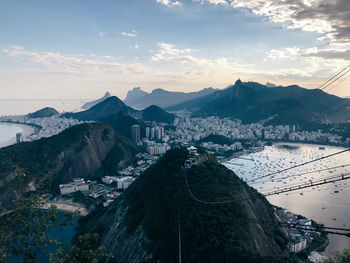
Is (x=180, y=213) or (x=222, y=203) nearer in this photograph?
(x=180, y=213)

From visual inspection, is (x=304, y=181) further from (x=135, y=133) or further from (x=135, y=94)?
(x=135, y=94)

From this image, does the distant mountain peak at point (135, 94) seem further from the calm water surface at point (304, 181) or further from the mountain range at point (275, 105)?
the calm water surface at point (304, 181)

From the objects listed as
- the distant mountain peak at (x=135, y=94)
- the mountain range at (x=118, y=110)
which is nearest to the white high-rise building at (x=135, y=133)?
the mountain range at (x=118, y=110)

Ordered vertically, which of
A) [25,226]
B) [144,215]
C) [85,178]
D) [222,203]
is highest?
[25,226]

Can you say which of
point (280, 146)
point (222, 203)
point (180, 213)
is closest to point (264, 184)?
point (222, 203)

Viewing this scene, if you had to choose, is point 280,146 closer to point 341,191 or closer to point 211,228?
point 341,191

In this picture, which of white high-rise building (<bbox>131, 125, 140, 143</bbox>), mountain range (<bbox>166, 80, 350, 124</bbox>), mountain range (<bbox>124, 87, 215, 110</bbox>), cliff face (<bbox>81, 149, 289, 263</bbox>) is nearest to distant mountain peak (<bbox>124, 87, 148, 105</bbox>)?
mountain range (<bbox>124, 87, 215, 110</bbox>)
